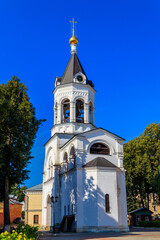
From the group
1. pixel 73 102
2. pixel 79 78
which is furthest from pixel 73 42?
pixel 73 102

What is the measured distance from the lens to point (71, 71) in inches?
1239

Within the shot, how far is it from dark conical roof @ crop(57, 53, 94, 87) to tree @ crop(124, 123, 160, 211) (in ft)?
39.9

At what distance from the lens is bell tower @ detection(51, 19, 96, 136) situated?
28938mm

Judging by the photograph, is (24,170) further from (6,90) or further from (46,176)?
(46,176)

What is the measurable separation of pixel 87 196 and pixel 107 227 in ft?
9.88

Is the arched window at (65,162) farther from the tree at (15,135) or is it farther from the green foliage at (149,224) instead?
the green foliage at (149,224)

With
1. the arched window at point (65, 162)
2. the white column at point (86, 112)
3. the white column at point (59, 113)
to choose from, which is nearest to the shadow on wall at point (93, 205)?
the arched window at point (65, 162)

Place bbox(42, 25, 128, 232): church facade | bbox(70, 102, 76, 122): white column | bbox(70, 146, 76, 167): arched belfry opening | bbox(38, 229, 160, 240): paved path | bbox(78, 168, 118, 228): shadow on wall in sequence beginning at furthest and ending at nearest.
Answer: bbox(70, 102, 76, 122): white column < bbox(70, 146, 76, 167): arched belfry opening < bbox(42, 25, 128, 232): church facade < bbox(78, 168, 118, 228): shadow on wall < bbox(38, 229, 160, 240): paved path

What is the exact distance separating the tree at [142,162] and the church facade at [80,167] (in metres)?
10.5

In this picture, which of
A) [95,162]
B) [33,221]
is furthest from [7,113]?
[33,221]

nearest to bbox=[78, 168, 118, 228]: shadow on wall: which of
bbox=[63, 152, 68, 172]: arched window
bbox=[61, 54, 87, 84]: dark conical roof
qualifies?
bbox=[63, 152, 68, 172]: arched window

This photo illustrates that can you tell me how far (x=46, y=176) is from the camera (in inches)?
1277

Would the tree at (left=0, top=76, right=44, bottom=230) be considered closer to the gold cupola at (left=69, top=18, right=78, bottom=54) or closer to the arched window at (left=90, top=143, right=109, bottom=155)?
the arched window at (left=90, top=143, right=109, bottom=155)

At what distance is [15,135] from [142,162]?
823 inches
